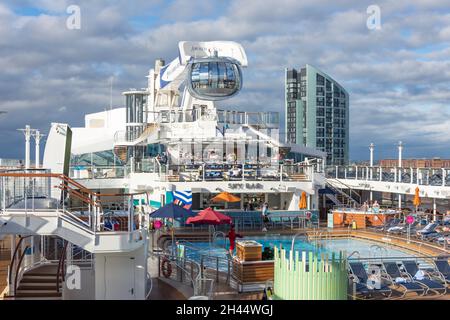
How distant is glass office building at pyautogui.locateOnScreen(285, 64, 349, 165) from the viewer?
5506 centimetres

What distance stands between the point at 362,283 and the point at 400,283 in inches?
28.0

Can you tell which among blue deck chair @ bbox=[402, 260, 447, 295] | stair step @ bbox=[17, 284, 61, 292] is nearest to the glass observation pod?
blue deck chair @ bbox=[402, 260, 447, 295]

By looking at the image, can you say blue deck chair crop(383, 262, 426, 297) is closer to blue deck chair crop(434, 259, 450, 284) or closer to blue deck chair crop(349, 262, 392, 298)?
blue deck chair crop(349, 262, 392, 298)

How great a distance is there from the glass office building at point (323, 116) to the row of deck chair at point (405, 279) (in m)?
44.8

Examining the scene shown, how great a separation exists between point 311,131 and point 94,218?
4896 centimetres

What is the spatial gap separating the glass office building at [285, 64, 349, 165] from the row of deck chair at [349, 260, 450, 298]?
44772 mm

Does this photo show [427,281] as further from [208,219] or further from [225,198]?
[225,198]

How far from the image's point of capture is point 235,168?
19.4 meters

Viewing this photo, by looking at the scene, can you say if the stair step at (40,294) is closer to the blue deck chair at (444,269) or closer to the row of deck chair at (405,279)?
the row of deck chair at (405,279)

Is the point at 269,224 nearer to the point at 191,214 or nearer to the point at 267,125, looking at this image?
the point at 191,214

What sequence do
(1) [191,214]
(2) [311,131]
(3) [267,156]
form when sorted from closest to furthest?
(1) [191,214] < (3) [267,156] < (2) [311,131]

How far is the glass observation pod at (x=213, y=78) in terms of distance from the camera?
22.4 metres
